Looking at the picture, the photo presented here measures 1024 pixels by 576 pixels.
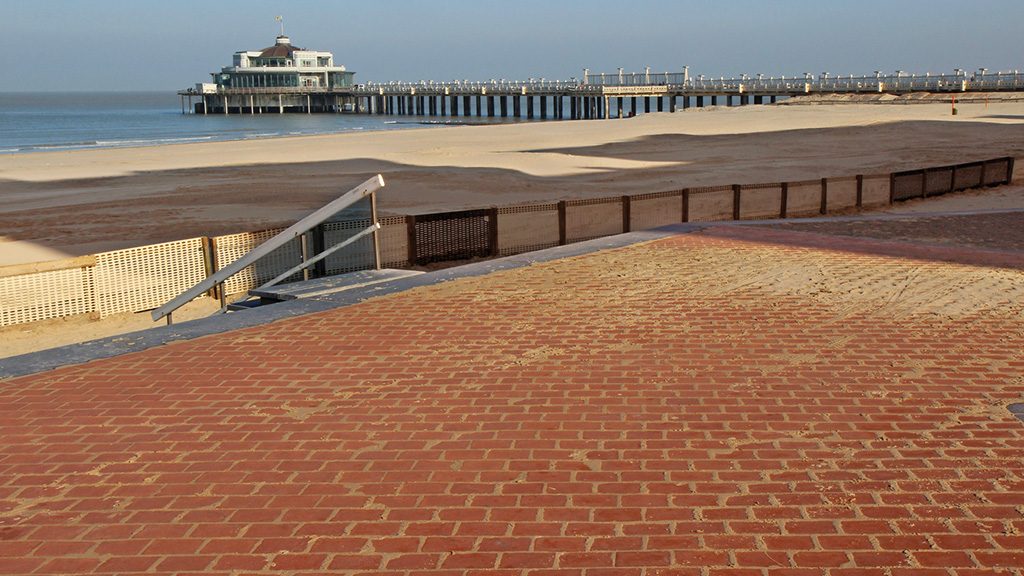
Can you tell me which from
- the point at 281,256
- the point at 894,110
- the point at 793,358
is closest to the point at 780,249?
the point at 793,358

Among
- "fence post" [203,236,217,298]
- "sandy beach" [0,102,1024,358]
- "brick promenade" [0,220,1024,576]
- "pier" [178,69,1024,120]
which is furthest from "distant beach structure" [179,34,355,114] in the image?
"brick promenade" [0,220,1024,576]

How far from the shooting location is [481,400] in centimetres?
585

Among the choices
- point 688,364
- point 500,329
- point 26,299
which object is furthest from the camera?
point 26,299

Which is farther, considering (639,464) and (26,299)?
(26,299)

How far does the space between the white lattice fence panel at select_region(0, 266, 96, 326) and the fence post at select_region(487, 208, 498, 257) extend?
17.2 ft

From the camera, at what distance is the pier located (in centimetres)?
7331

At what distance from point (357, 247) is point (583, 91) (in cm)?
8041

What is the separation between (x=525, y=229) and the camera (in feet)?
49.1

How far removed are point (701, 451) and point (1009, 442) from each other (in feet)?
5.22

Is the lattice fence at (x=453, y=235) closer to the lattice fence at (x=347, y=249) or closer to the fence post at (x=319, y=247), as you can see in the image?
the lattice fence at (x=347, y=249)

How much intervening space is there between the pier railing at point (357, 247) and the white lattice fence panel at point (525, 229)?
2 cm

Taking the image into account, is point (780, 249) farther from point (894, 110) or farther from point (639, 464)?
point (894, 110)

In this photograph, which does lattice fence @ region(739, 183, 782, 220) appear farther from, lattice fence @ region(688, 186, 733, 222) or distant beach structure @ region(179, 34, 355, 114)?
distant beach structure @ region(179, 34, 355, 114)

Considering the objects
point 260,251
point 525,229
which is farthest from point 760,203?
point 260,251
